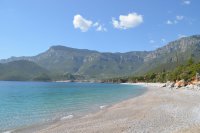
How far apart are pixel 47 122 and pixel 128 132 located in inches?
493

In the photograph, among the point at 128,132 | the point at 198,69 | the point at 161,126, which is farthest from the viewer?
the point at 198,69

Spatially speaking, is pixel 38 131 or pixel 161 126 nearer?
pixel 161 126

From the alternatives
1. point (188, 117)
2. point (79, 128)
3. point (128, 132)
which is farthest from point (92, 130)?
point (188, 117)

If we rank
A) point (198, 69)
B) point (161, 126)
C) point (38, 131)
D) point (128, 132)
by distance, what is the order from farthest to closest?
point (198, 69), point (38, 131), point (161, 126), point (128, 132)

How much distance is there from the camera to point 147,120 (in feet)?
99.4

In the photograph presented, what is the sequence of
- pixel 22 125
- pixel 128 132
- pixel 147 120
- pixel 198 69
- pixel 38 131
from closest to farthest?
1. pixel 128 132
2. pixel 38 131
3. pixel 147 120
4. pixel 22 125
5. pixel 198 69

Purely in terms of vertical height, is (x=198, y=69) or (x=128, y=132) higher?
(x=198, y=69)

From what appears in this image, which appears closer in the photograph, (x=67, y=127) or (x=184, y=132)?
(x=184, y=132)

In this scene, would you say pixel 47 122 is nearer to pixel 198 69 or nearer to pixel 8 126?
pixel 8 126

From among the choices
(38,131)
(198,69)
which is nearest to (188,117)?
(38,131)

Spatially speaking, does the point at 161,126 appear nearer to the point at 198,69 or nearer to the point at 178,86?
the point at 178,86

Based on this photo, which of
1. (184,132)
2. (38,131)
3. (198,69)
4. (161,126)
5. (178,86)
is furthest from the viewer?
(198,69)

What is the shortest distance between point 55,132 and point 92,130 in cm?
323

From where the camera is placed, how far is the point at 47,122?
33750 millimetres
